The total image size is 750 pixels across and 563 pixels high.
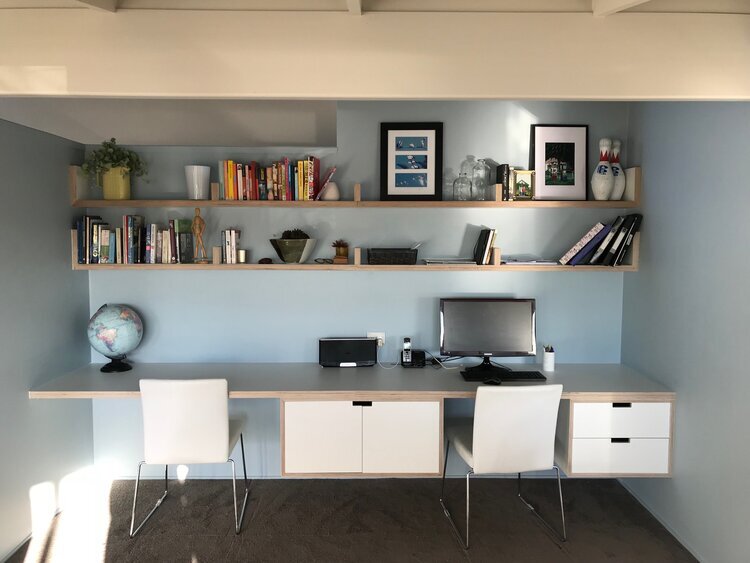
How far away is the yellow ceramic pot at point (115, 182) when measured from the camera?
337 centimetres

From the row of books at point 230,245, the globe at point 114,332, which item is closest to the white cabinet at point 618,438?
the row of books at point 230,245

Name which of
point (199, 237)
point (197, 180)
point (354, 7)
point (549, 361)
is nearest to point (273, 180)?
point (197, 180)

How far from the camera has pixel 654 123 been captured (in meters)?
3.21

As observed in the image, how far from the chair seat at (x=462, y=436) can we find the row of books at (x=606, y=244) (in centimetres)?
116

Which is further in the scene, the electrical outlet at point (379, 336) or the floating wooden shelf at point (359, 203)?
the electrical outlet at point (379, 336)

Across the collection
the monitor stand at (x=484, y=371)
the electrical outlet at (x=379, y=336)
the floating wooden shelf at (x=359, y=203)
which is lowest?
the monitor stand at (x=484, y=371)

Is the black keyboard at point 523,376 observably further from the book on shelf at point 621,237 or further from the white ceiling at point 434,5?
the white ceiling at point 434,5

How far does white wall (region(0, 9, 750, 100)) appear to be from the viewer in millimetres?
1733

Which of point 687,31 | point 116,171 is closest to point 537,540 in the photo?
point 687,31

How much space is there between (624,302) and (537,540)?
1.60 metres

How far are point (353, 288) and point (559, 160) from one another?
5.03ft

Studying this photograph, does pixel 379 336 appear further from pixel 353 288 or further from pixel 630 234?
pixel 630 234

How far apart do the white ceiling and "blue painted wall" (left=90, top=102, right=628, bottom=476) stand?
175 cm

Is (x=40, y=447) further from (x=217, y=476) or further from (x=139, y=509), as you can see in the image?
(x=217, y=476)
